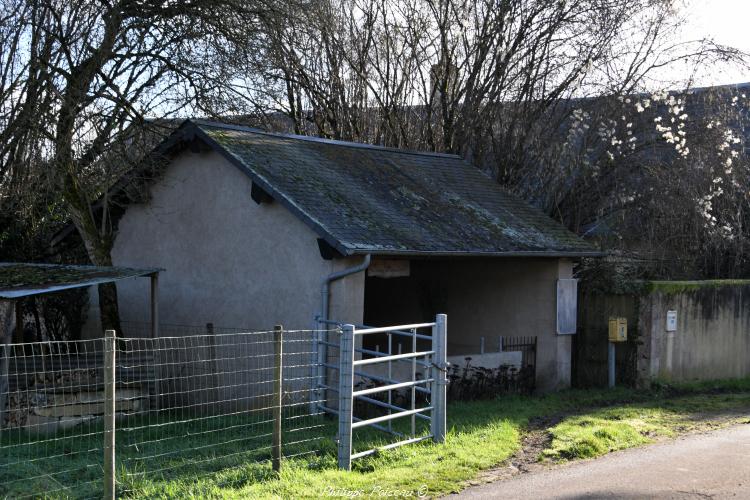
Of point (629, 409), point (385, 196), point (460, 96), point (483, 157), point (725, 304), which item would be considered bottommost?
point (629, 409)

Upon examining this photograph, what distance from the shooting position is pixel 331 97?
945 inches

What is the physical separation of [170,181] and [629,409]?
331 inches

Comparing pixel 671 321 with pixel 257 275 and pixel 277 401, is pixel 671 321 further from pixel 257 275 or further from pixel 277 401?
pixel 277 401

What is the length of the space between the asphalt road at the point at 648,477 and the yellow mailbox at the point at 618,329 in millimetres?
4885

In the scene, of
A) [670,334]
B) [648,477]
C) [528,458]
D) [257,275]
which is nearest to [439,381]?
[528,458]

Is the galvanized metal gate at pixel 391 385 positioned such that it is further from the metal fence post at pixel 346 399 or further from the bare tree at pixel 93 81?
the bare tree at pixel 93 81

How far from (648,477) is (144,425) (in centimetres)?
604

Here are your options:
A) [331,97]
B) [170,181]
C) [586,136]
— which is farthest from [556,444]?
[331,97]

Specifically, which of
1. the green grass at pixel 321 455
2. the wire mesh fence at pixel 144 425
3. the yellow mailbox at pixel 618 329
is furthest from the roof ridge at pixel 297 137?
the yellow mailbox at pixel 618 329

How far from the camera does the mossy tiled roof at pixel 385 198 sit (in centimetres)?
1278

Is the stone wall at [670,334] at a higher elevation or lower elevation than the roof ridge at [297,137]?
lower

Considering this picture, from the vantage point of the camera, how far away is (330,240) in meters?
12.0

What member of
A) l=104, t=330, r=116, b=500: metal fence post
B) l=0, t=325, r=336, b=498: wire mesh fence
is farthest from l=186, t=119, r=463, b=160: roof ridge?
l=104, t=330, r=116, b=500: metal fence post

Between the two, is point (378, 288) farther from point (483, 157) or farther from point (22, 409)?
point (22, 409)
